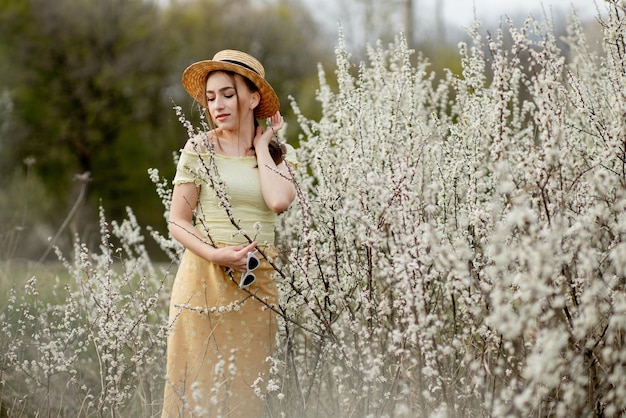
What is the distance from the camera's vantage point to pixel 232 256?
2.56 metres

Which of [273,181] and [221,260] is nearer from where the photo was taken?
[221,260]

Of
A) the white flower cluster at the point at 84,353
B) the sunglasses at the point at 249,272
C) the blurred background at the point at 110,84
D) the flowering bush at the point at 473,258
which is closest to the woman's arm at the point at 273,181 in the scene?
the flowering bush at the point at 473,258

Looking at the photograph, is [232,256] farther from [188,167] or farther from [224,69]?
[224,69]

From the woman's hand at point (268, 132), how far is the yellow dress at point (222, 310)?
11 centimetres

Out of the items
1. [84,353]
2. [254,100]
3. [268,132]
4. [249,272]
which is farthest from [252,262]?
[84,353]

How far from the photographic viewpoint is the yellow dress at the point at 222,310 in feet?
8.84

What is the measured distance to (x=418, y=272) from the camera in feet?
7.33

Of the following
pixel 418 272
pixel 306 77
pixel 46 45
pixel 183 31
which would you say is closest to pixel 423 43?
pixel 306 77

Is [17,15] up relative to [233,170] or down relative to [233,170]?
up

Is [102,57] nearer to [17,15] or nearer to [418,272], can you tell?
[17,15]

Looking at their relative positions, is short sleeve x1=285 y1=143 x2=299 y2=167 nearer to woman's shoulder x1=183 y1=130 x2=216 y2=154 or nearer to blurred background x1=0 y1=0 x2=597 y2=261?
woman's shoulder x1=183 y1=130 x2=216 y2=154

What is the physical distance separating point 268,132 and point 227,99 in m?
0.20

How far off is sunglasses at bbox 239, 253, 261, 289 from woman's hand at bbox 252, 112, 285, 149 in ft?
1.58

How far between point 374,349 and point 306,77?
46.9 ft
